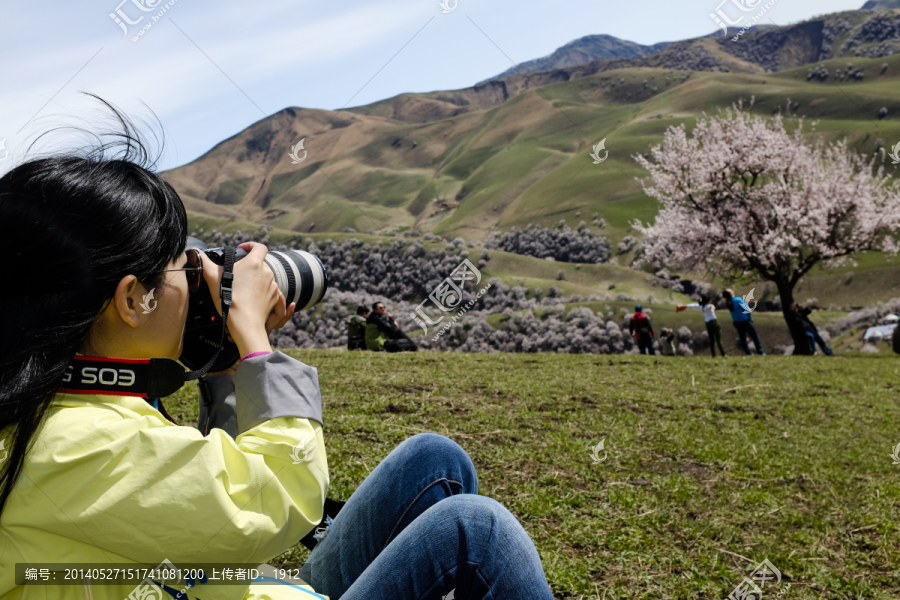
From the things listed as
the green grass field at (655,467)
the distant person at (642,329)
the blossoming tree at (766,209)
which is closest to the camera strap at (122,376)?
the green grass field at (655,467)

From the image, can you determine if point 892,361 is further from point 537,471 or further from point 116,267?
point 116,267

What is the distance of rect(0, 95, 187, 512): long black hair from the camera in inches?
58.2

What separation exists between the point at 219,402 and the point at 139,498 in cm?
122

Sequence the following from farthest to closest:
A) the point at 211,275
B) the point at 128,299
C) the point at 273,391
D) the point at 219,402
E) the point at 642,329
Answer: the point at 642,329 < the point at 219,402 < the point at 211,275 < the point at 273,391 < the point at 128,299

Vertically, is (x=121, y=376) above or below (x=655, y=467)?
above

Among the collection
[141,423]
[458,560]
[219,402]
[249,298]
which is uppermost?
[249,298]

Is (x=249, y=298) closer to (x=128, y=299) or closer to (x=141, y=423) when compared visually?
A: (x=128, y=299)

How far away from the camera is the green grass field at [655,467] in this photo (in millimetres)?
4273

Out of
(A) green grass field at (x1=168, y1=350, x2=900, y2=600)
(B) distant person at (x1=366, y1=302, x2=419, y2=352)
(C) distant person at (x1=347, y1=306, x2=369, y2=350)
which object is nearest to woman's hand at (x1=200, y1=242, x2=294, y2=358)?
(A) green grass field at (x1=168, y1=350, x2=900, y2=600)

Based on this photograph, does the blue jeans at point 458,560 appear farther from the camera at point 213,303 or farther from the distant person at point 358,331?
the distant person at point 358,331

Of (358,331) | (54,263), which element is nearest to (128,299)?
(54,263)

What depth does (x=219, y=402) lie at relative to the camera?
266 cm

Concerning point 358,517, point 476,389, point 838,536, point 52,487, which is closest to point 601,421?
point 476,389

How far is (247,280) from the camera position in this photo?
1968 mm
